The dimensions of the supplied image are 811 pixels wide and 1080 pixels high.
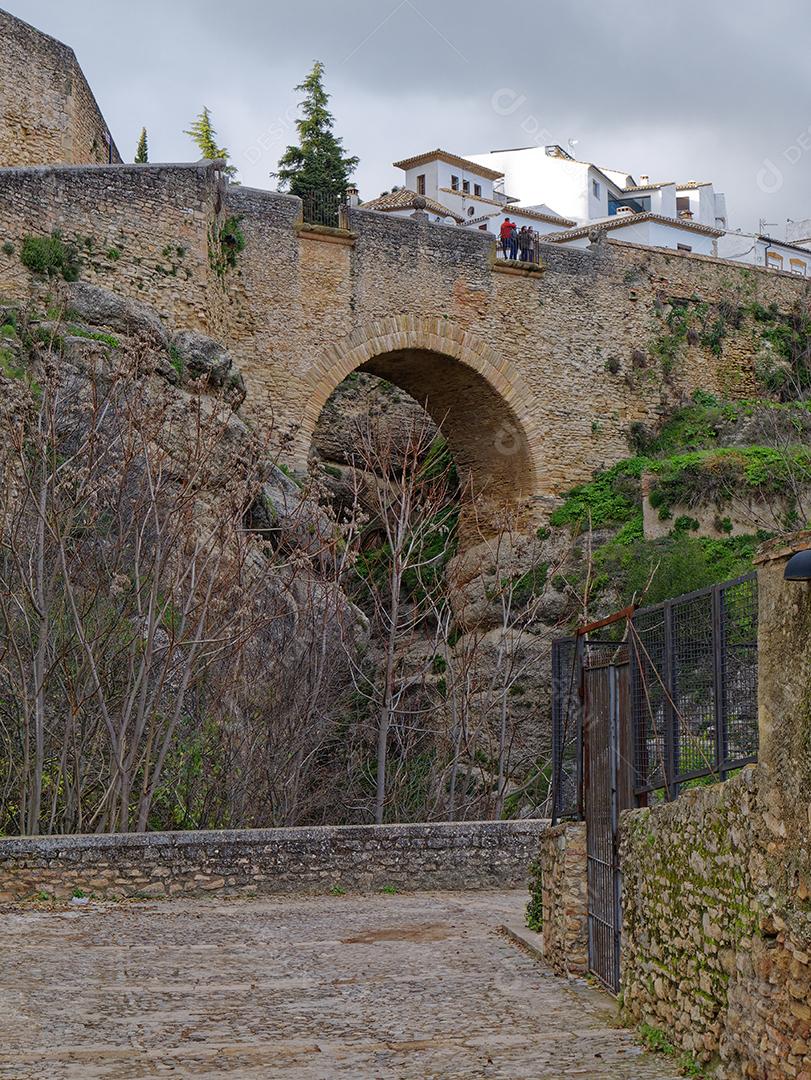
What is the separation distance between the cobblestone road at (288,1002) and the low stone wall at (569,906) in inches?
6.9

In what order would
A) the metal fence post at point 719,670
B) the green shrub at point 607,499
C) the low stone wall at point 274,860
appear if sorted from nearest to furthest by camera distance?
the metal fence post at point 719,670
the low stone wall at point 274,860
the green shrub at point 607,499

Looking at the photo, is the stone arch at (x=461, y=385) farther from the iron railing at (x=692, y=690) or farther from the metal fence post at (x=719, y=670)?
the metal fence post at (x=719, y=670)

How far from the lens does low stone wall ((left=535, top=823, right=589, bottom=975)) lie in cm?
716

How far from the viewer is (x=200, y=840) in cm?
1054

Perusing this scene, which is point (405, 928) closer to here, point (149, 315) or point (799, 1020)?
point (799, 1020)

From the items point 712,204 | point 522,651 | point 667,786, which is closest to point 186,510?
point 667,786

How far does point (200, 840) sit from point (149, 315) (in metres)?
9.16

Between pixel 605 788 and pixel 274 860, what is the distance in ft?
15.4

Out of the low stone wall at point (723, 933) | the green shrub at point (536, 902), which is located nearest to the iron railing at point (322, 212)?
the green shrub at point (536, 902)

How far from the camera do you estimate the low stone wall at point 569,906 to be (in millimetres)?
7160

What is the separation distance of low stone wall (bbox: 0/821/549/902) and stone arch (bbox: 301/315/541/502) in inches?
413

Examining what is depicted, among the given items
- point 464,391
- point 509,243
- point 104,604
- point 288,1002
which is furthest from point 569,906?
point 509,243

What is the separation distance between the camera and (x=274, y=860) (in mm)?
10781

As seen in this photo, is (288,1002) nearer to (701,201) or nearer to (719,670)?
(719,670)
